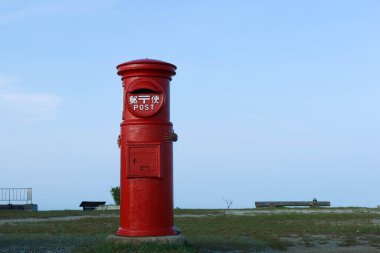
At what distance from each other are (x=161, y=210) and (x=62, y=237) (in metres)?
3.24

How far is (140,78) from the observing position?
9055 mm

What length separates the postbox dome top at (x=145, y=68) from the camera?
29.7 ft

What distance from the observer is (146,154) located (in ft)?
29.4

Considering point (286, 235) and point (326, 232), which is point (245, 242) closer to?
point (286, 235)

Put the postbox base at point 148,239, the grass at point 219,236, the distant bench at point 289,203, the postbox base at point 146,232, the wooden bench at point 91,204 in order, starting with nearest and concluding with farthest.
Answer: the postbox base at point 148,239 < the postbox base at point 146,232 < the grass at point 219,236 < the distant bench at point 289,203 < the wooden bench at point 91,204

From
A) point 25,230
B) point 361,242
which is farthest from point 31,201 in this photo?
point 361,242

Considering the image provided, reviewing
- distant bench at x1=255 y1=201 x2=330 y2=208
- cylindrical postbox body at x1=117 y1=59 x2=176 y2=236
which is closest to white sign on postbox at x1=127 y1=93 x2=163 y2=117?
cylindrical postbox body at x1=117 y1=59 x2=176 y2=236

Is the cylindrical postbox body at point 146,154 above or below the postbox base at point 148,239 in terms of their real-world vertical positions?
above

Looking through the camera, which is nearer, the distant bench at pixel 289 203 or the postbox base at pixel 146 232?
the postbox base at pixel 146 232

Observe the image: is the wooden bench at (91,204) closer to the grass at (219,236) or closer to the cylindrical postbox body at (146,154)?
the grass at (219,236)

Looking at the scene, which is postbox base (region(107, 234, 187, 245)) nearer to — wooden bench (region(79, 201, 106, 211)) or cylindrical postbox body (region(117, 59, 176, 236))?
cylindrical postbox body (region(117, 59, 176, 236))

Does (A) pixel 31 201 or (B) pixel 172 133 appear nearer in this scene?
(B) pixel 172 133

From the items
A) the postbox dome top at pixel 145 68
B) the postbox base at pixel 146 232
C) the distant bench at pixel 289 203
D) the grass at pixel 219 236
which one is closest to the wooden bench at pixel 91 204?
the distant bench at pixel 289 203

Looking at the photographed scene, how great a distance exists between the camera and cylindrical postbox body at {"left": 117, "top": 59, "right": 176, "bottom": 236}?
8.92m
